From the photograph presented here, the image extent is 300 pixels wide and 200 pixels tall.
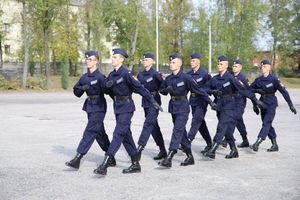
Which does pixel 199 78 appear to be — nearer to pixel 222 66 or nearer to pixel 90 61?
pixel 222 66

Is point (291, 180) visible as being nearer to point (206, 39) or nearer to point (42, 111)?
point (42, 111)

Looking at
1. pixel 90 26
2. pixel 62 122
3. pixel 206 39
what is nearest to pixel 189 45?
pixel 206 39

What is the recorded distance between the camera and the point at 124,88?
7.41 m

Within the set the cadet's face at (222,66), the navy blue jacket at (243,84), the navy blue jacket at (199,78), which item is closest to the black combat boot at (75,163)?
the navy blue jacket at (199,78)

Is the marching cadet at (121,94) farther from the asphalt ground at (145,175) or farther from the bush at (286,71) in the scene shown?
the bush at (286,71)

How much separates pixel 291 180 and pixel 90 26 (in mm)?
40365

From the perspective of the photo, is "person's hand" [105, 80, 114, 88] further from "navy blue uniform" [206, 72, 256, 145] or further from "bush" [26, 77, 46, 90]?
"bush" [26, 77, 46, 90]

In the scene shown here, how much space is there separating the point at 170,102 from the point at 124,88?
1070 mm

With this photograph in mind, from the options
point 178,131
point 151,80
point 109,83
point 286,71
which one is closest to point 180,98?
point 178,131

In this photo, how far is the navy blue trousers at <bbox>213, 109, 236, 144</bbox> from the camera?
28.3 feet

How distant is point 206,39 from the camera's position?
5084cm

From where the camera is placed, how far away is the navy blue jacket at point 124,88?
24.1 ft

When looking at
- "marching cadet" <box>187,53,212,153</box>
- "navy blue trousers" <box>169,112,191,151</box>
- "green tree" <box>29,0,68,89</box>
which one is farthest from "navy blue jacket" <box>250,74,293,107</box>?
"green tree" <box>29,0,68,89</box>

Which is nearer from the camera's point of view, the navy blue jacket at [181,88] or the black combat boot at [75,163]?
the black combat boot at [75,163]
